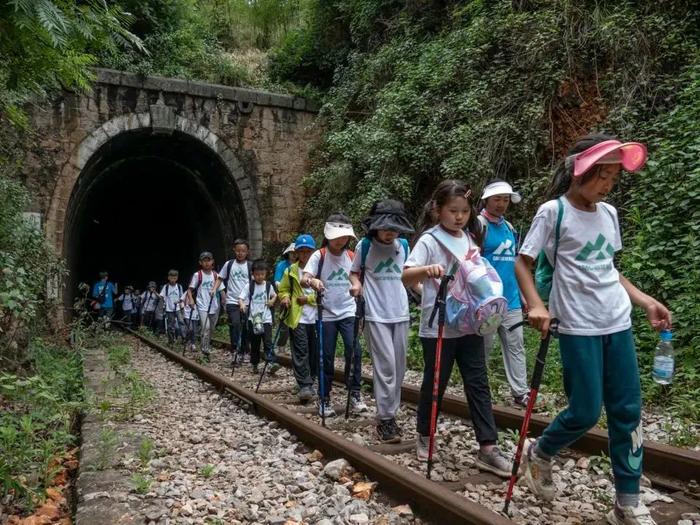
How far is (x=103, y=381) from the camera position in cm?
681

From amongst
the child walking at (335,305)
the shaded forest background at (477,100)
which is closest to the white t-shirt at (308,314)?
the child walking at (335,305)

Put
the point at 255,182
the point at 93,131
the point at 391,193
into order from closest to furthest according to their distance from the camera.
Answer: the point at 391,193 < the point at 93,131 < the point at 255,182

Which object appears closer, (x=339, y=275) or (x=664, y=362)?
(x=664, y=362)

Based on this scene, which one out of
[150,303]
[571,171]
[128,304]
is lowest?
[128,304]

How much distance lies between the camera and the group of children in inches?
104

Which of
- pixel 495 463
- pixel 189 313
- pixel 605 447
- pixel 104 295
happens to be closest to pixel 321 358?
pixel 495 463

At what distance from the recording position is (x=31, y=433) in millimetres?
4145

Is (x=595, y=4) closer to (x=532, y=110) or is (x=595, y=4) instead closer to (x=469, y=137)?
(x=532, y=110)

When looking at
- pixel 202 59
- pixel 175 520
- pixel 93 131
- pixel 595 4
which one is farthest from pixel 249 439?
pixel 202 59

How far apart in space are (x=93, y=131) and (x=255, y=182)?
4.30 meters

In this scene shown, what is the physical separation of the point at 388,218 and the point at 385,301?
66 cm

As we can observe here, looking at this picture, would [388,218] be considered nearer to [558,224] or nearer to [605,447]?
[558,224]

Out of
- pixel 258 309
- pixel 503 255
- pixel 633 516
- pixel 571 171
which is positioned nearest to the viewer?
pixel 633 516

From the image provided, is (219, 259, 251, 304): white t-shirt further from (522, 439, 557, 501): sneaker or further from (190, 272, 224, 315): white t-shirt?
(522, 439, 557, 501): sneaker
